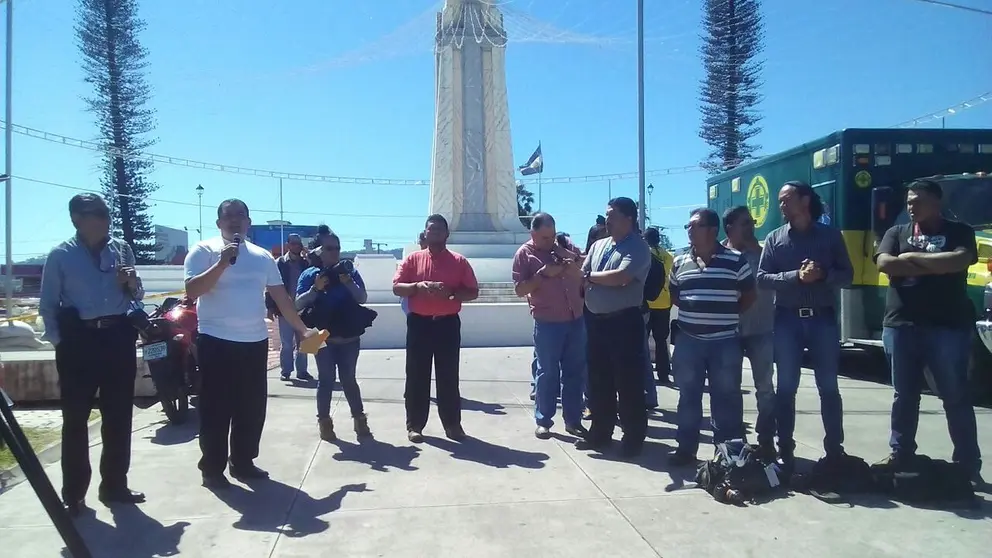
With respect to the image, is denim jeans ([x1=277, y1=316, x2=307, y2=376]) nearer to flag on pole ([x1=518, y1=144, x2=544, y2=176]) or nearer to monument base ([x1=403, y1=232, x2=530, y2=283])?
monument base ([x1=403, y1=232, x2=530, y2=283])

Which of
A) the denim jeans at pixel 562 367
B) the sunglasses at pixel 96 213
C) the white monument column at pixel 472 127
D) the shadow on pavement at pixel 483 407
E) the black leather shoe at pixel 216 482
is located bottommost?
the shadow on pavement at pixel 483 407

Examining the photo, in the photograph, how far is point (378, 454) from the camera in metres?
5.55

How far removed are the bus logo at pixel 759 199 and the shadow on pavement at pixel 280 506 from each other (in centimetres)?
740

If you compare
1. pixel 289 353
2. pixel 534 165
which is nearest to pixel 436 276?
pixel 289 353

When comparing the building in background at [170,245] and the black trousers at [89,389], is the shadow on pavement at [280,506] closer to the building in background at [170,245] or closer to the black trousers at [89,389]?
the black trousers at [89,389]

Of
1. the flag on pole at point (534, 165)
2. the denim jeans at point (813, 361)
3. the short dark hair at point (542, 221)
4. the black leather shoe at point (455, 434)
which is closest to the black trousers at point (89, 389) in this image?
the black leather shoe at point (455, 434)

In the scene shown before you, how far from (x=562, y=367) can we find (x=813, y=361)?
6.84 ft

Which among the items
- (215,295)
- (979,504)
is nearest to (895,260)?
(979,504)

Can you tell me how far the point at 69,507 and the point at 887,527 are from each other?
15.0 feet

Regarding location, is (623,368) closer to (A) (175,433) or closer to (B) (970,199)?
(A) (175,433)

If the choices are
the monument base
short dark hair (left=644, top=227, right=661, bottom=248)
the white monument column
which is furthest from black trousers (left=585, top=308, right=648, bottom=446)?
the white monument column

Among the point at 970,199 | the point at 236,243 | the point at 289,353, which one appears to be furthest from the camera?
the point at 289,353

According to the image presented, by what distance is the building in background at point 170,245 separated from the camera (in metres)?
49.8

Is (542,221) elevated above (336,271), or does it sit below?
above
